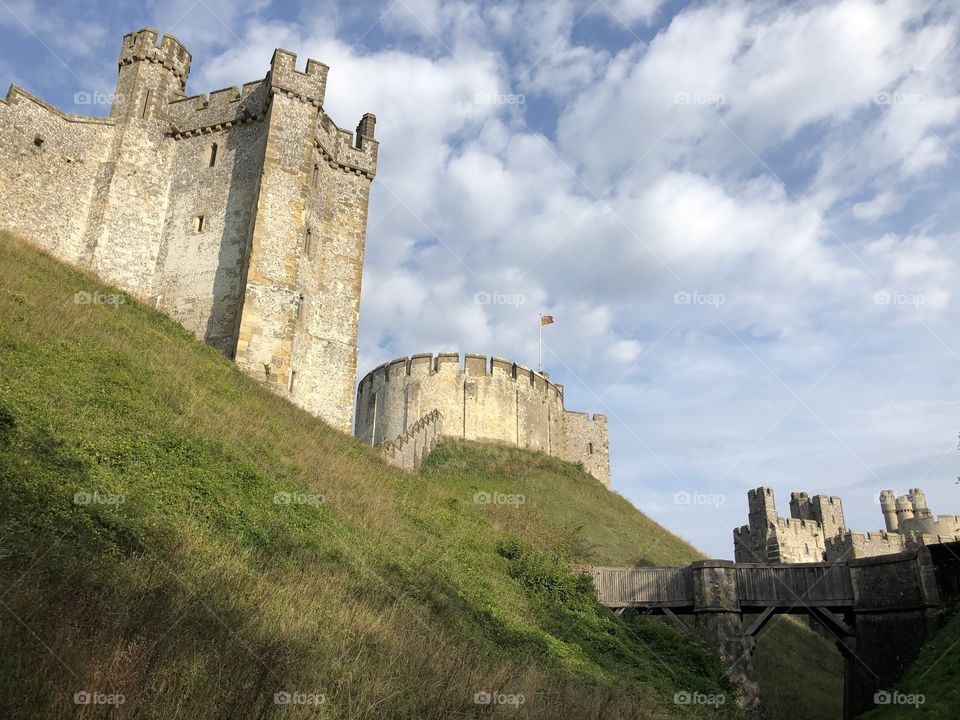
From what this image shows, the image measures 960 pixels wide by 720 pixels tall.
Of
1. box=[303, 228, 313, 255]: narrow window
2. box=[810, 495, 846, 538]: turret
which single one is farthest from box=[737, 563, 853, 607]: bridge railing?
box=[810, 495, 846, 538]: turret

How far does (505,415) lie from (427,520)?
20598 mm

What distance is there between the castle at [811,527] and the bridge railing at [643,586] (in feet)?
67.9

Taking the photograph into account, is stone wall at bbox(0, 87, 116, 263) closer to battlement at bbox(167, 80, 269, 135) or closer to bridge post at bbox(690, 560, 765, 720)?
battlement at bbox(167, 80, 269, 135)

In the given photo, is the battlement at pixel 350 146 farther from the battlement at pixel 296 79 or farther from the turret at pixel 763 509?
the turret at pixel 763 509

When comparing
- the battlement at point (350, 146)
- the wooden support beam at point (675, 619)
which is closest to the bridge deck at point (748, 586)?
the wooden support beam at point (675, 619)

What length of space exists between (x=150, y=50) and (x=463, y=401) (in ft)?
69.5

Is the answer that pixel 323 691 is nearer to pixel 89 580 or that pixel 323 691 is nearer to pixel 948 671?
pixel 89 580

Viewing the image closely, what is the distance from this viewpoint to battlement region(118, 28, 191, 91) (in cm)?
2750

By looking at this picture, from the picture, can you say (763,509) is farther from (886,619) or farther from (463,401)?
(886,619)

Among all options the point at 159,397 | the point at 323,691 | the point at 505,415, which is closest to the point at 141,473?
the point at 159,397

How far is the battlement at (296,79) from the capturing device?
25.6 m

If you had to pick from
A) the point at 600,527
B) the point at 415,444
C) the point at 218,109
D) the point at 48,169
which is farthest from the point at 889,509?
Answer: the point at 48,169

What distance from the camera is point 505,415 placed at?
121 feet

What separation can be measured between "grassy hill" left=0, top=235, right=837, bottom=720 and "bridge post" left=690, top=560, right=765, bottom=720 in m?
1.00
